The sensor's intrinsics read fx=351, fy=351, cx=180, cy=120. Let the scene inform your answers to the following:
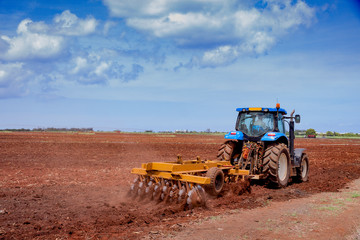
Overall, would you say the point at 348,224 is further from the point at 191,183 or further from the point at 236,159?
the point at 236,159

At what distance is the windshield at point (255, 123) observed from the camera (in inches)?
439

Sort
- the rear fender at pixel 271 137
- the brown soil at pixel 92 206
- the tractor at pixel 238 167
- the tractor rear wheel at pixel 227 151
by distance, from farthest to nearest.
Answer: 1. the tractor rear wheel at pixel 227 151
2. the rear fender at pixel 271 137
3. the tractor at pixel 238 167
4. the brown soil at pixel 92 206

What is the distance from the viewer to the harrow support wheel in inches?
329

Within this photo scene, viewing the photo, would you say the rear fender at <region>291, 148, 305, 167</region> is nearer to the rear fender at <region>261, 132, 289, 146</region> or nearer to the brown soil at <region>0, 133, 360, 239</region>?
the brown soil at <region>0, 133, 360, 239</region>

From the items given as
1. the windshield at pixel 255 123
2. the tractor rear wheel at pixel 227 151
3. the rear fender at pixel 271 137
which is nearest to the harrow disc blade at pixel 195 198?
the tractor rear wheel at pixel 227 151

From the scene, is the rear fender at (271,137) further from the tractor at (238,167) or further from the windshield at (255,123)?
the windshield at (255,123)

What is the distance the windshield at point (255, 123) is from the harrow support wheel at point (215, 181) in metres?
2.90

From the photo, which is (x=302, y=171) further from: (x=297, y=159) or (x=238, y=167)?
(x=238, y=167)

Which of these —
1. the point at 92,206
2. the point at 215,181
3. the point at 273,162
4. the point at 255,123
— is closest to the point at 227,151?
the point at 255,123

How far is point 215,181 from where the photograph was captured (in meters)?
8.76

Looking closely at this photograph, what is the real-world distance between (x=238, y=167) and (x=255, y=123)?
206cm

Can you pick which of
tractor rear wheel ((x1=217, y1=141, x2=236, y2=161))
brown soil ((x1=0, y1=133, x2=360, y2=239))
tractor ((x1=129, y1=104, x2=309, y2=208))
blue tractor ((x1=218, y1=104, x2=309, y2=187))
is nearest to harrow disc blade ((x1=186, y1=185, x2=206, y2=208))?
tractor ((x1=129, y1=104, x2=309, y2=208))

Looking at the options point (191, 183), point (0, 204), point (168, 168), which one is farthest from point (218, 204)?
point (0, 204)

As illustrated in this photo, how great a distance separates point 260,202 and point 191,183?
1.80 m
